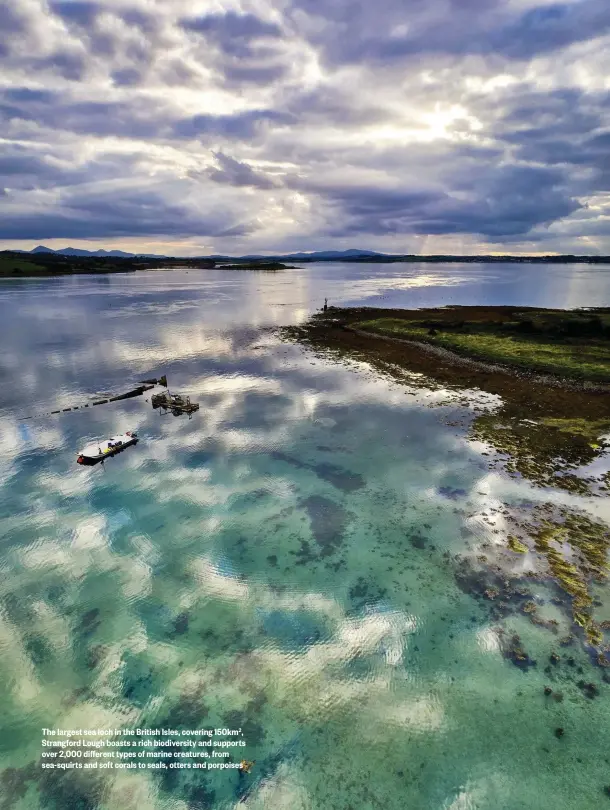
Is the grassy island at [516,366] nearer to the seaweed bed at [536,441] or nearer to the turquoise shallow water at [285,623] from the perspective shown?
the seaweed bed at [536,441]

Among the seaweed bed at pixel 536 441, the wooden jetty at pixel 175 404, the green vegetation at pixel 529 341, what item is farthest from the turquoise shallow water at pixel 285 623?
the green vegetation at pixel 529 341

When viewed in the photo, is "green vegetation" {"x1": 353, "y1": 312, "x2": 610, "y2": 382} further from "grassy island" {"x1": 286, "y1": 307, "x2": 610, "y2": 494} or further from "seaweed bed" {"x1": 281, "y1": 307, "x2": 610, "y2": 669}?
"seaweed bed" {"x1": 281, "y1": 307, "x2": 610, "y2": 669}

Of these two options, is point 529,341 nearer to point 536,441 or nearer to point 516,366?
point 516,366

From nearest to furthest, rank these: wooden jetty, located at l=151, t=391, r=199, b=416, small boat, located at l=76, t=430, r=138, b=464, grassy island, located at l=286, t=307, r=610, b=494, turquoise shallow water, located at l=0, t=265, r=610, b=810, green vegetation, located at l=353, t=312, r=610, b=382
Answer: turquoise shallow water, located at l=0, t=265, r=610, b=810 → small boat, located at l=76, t=430, r=138, b=464 → grassy island, located at l=286, t=307, r=610, b=494 → wooden jetty, located at l=151, t=391, r=199, b=416 → green vegetation, located at l=353, t=312, r=610, b=382

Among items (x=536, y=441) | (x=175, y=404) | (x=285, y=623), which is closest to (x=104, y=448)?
(x=175, y=404)

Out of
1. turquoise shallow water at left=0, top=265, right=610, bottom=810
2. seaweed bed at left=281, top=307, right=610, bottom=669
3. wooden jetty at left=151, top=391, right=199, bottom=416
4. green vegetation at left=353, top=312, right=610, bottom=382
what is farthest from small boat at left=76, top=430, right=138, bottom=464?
green vegetation at left=353, top=312, right=610, bottom=382
